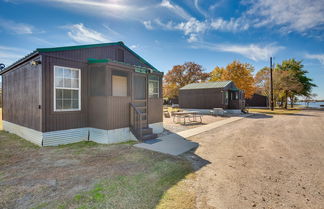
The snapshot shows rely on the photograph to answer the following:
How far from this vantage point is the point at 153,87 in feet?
27.8

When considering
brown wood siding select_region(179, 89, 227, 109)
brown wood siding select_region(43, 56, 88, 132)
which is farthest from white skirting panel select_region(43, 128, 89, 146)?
brown wood siding select_region(179, 89, 227, 109)

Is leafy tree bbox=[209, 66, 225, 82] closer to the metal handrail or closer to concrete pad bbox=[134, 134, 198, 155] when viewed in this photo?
concrete pad bbox=[134, 134, 198, 155]

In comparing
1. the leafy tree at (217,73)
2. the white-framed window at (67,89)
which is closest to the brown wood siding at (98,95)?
the white-framed window at (67,89)

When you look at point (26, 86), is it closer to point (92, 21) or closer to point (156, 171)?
point (92, 21)

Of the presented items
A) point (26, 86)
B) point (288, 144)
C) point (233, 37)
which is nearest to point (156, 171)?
point (288, 144)

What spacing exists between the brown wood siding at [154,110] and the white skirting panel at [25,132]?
A: 467cm

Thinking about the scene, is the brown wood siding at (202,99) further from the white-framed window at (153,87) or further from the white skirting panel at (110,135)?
the white skirting panel at (110,135)

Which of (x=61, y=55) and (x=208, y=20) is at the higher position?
Result: (x=208, y=20)

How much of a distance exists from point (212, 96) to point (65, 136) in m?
17.5

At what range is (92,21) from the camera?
32.0 feet

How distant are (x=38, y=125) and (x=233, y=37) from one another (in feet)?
58.7

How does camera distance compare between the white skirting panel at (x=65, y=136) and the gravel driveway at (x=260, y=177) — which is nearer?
the gravel driveway at (x=260, y=177)

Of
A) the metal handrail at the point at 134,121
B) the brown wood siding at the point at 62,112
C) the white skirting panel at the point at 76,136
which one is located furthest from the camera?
the metal handrail at the point at 134,121

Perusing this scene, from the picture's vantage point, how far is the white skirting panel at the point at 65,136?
5.69 m
